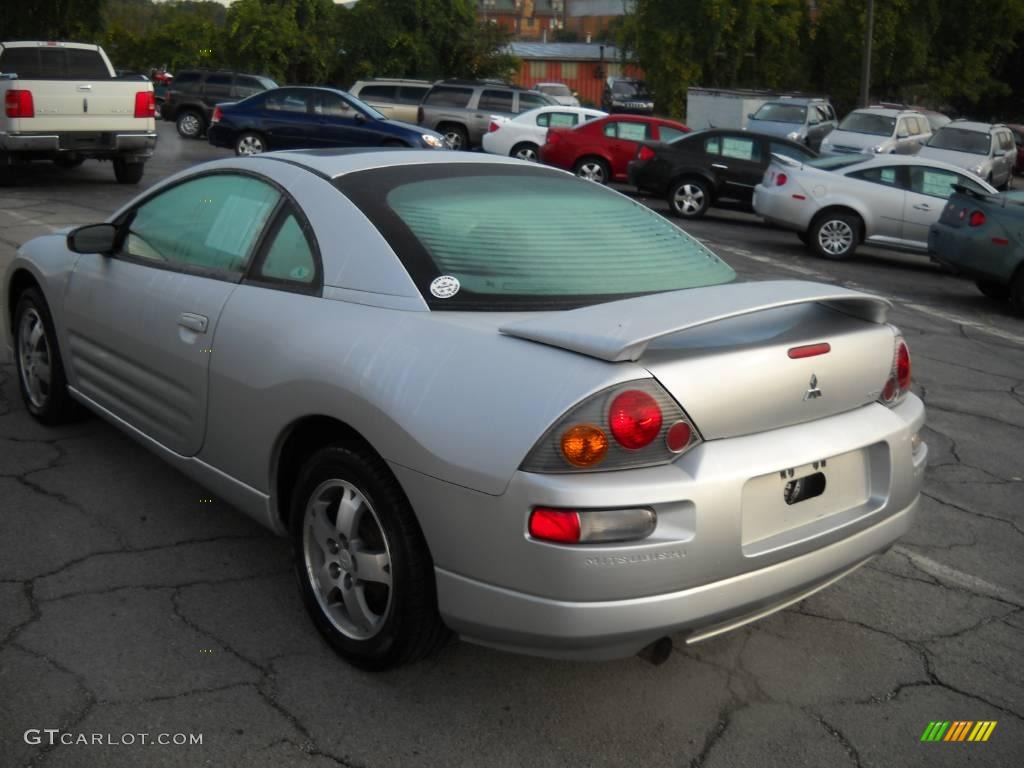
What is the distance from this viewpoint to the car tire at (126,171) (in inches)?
656

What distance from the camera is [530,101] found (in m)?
26.6

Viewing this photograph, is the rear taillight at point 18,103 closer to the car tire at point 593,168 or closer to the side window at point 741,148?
the car tire at point 593,168

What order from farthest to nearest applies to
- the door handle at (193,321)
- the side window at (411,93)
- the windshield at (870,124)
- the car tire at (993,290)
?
the side window at (411,93) → the windshield at (870,124) → the car tire at (993,290) → the door handle at (193,321)

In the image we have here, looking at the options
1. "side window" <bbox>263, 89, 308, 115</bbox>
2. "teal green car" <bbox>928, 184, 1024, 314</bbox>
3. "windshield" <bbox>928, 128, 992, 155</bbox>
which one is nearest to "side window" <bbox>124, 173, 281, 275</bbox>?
"teal green car" <bbox>928, 184, 1024, 314</bbox>

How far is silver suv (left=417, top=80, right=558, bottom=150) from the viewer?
26.1m

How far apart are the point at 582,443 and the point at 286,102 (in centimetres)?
1988

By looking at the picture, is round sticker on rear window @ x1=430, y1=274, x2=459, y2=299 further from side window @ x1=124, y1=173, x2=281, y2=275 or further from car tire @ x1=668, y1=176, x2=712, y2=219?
car tire @ x1=668, y1=176, x2=712, y2=219

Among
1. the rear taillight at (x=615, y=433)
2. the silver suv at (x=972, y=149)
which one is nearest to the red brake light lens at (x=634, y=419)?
the rear taillight at (x=615, y=433)

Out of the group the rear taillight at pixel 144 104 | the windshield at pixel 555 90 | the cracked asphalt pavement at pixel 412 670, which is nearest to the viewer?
the cracked asphalt pavement at pixel 412 670

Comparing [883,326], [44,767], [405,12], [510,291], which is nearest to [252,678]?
[44,767]

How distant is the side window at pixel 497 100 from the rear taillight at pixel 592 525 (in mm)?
24437

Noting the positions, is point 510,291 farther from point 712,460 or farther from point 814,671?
point 814,671

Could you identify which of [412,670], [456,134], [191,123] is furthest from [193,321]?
[191,123]

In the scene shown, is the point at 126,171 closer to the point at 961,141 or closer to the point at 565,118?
the point at 565,118
